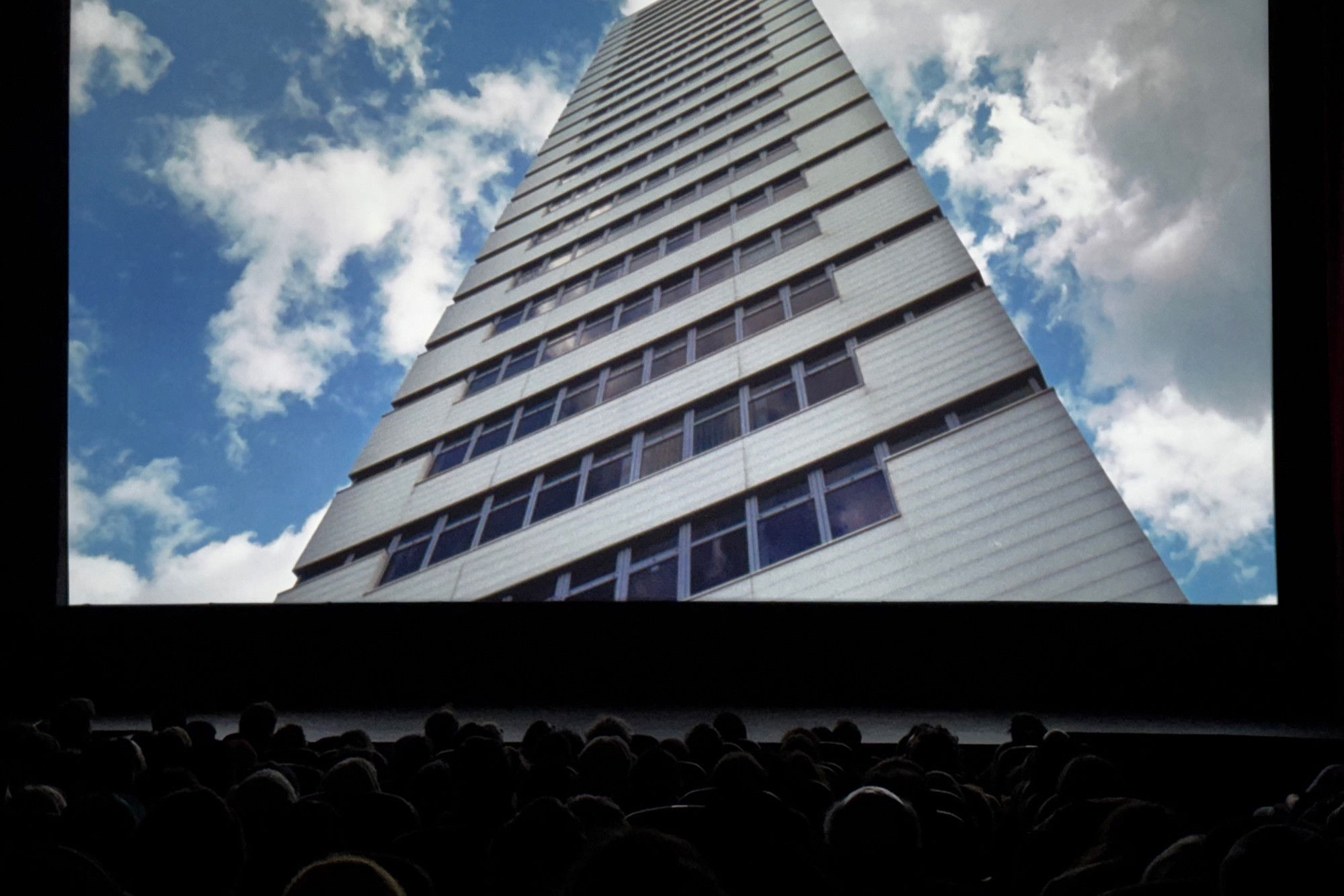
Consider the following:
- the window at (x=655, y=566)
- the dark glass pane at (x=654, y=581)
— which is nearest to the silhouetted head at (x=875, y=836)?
the window at (x=655, y=566)

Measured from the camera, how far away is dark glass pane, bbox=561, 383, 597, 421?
14359 mm

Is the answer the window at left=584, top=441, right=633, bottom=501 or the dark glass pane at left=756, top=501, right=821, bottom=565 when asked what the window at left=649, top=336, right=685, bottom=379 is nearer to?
the window at left=584, top=441, right=633, bottom=501

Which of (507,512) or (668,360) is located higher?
(668,360)

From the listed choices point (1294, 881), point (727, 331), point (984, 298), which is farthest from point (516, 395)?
point (1294, 881)

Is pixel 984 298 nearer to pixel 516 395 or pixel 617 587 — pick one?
pixel 617 587

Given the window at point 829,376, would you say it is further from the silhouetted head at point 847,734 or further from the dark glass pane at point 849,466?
the silhouetted head at point 847,734

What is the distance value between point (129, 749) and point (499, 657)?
9.90 ft

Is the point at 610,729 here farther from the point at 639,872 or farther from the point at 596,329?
the point at 596,329

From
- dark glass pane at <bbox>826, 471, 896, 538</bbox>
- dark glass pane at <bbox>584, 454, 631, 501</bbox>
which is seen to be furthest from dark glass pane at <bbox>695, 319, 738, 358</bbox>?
dark glass pane at <bbox>826, 471, 896, 538</bbox>

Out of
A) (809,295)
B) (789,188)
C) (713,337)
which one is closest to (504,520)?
(713,337)

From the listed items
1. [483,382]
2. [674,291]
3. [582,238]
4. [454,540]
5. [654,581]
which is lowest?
[654,581]

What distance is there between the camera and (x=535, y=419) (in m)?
14.9

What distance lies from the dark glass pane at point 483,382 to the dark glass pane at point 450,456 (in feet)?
5.35

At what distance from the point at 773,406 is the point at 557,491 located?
3501mm
